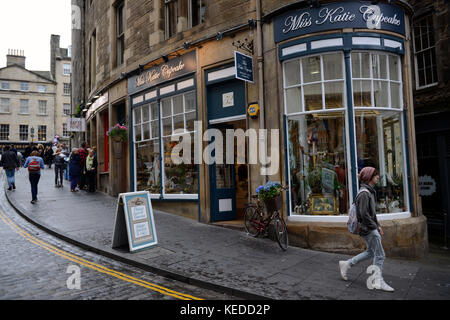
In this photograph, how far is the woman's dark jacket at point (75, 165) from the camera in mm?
14789

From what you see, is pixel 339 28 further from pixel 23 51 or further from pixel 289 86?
pixel 23 51

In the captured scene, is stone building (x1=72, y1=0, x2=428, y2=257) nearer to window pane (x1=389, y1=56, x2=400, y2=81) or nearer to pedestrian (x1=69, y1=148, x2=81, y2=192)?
window pane (x1=389, y1=56, x2=400, y2=81)

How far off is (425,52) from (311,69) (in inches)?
277

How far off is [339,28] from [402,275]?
5182mm

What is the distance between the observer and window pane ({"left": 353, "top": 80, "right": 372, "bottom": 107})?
7.40 meters

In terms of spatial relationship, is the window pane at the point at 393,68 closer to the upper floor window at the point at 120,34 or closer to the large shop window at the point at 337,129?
the large shop window at the point at 337,129

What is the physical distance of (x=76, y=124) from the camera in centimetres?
1805

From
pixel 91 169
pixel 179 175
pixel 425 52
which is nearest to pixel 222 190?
pixel 179 175

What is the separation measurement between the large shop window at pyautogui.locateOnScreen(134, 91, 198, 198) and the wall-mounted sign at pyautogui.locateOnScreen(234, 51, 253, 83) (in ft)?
7.90

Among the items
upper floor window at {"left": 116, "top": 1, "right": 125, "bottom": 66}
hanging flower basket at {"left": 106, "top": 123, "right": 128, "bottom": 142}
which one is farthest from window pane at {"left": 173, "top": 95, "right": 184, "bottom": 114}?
upper floor window at {"left": 116, "top": 1, "right": 125, "bottom": 66}

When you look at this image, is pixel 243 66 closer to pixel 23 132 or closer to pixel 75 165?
pixel 75 165

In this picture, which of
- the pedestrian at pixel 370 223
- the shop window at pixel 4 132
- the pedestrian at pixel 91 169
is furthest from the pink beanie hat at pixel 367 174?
the shop window at pixel 4 132

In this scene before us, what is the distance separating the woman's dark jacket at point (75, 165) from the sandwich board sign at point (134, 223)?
930cm
